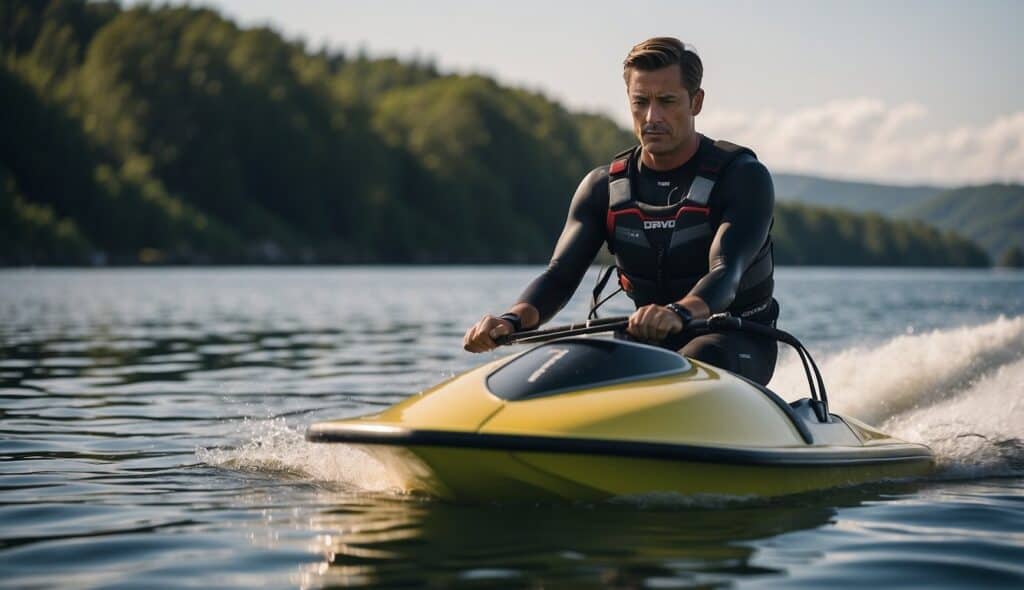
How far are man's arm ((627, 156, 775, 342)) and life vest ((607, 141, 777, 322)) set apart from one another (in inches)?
3.8

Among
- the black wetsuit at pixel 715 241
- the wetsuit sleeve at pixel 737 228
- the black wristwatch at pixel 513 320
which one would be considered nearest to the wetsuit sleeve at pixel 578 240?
the black wetsuit at pixel 715 241

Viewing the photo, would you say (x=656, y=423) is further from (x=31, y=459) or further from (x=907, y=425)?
(x=907, y=425)

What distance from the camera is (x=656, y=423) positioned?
225 inches

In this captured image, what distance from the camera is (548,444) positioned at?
547 centimetres

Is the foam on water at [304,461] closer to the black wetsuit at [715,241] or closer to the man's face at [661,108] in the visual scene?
the black wetsuit at [715,241]

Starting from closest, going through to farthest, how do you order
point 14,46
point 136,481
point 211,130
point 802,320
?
point 136,481 → point 802,320 → point 211,130 → point 14,46

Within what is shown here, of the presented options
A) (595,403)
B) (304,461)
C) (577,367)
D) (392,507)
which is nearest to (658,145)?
(577,367)

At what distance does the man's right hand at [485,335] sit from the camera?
21.0 feet

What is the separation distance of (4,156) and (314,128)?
1441 inches

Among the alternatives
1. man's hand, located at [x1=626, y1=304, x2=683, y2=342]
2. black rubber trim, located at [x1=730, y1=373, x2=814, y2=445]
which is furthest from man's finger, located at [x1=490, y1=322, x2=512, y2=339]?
black rubber trim, located at [x1=730, y1=373, x2=814, y2=445]

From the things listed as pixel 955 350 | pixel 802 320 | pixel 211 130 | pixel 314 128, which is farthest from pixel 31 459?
pixel 314 128

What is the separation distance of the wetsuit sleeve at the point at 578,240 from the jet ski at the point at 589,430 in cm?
82

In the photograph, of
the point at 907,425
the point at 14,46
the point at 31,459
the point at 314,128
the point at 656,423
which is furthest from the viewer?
the point at 14,46

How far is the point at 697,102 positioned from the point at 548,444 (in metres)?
2.31
